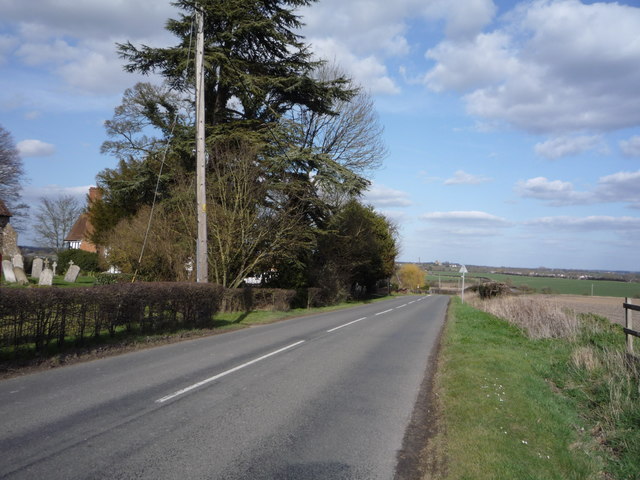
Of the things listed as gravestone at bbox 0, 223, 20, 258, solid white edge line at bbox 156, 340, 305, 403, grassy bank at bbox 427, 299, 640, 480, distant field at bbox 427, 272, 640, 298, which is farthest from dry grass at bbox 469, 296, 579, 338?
gravestone at bbox 0, 223, 20, 258

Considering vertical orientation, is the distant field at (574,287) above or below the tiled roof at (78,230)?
below

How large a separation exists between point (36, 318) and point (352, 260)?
31.0m

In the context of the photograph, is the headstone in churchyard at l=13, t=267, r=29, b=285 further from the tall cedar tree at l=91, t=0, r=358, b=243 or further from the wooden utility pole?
the wooden utility pole

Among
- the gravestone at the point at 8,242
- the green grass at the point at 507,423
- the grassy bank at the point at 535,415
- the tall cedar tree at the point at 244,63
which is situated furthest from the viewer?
the gravestone at the point at 8,242

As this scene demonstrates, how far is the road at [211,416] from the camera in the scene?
446cm

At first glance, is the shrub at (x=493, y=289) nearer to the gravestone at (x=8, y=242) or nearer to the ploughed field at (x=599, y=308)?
the ploughed field at (x=599, y=308)

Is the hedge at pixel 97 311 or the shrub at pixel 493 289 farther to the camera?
the shrub at pixel 493 289

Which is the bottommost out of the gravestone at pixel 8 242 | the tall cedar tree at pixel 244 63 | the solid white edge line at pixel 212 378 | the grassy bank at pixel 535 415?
the solid white edge line at pixel 212 378

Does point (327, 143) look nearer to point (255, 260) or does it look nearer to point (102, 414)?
point (255, 260)

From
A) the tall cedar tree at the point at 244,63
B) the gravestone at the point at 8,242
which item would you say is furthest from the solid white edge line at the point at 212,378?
the gravestone at the point at 8,242

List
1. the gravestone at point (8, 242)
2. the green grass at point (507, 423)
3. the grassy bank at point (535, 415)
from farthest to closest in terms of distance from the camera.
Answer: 1. the gravestone at point (8, 242)
2. the grassy bank at point (535, 415)
3. the green grass at point (507, 423)

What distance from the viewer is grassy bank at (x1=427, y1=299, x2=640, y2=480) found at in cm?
457

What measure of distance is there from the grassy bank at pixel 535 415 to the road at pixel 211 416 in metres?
0.69

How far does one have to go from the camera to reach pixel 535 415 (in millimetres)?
6059
